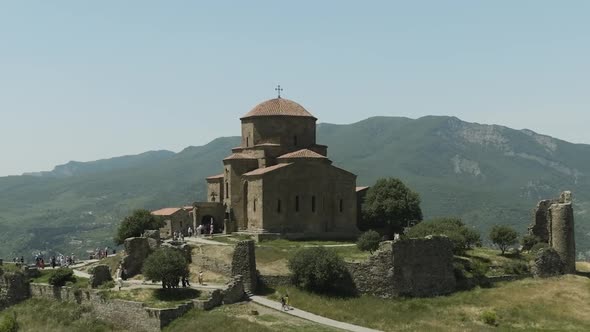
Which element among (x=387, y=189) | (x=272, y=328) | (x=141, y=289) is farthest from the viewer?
(x=387, y=189)

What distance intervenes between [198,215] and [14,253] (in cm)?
14604

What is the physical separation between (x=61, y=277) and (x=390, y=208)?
82.5ft

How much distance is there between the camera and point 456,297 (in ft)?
134

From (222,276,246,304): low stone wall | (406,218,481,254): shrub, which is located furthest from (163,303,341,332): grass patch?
(406,218,481,254): shrub

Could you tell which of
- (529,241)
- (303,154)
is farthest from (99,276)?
(529,241)

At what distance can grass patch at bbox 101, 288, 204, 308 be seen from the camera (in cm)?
3672

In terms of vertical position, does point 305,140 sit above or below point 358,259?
above

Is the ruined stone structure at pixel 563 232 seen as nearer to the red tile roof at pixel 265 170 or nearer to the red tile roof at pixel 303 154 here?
the red tile roof at pixel 303 154

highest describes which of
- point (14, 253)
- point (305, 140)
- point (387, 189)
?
point (305, 140)

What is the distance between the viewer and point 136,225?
5128 centimetres

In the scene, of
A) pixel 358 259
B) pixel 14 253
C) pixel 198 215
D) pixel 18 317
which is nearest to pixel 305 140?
pixel 198 215

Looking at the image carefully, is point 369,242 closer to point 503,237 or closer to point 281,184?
point 281,184

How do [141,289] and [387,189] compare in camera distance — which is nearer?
[141,289]

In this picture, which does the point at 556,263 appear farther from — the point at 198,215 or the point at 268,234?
the point at 198,215
